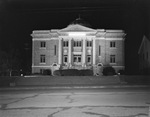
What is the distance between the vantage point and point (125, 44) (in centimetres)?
5903

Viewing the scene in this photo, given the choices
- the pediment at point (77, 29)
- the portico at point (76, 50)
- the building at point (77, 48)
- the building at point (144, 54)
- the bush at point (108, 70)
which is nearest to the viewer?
the building at point (144, 54)

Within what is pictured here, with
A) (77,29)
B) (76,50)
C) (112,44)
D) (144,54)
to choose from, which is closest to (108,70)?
(112,44)

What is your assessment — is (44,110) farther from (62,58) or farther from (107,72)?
(62,58)

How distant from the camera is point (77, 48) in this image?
55031 millimetres

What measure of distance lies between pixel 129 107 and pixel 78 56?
44.4 m

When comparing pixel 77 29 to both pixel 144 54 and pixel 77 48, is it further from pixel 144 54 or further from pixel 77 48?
pixel 144 54

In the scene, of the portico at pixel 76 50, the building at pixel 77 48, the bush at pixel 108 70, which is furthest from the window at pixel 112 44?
the bush at pixel 108 70

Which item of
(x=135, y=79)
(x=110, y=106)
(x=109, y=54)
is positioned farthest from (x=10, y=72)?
(x=110, y=106)

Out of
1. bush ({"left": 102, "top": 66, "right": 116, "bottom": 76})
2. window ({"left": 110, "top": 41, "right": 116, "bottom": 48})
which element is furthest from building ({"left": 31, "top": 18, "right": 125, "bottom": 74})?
bush ({"left": 102, "top": 66, "right": 116, "bottom": 76})

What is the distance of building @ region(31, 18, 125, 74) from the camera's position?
5366 centimetres

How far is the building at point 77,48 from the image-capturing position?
5366cm

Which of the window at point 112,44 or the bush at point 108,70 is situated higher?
the window at point 112,44

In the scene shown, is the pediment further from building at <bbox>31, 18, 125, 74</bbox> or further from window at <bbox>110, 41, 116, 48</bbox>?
window at <bbox>110, 41, 116, 48</bbox>

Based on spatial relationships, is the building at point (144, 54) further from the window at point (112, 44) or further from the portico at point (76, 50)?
the portico at point (76, 50)
